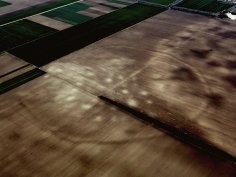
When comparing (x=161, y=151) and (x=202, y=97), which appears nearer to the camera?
(x=161, y=151)

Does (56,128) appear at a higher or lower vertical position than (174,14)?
lower

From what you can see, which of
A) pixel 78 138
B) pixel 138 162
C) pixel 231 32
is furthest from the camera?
pixel 231 32

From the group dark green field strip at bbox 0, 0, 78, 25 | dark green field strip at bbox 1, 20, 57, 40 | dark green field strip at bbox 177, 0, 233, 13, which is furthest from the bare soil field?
dark green field strip at bbox 0, 0, 78, 25

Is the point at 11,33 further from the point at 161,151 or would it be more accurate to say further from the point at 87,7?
the point at 161,151

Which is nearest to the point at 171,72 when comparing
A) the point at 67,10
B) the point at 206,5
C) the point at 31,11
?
the point at 206,5

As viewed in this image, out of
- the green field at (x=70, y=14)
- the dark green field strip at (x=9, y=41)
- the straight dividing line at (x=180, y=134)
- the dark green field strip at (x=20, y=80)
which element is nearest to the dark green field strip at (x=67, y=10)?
the green field at (x=70, y=14)

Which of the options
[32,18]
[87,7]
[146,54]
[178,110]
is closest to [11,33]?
[32,18]
